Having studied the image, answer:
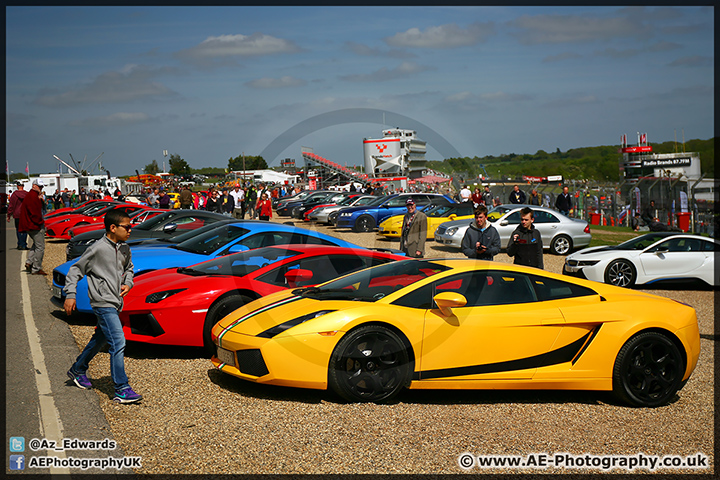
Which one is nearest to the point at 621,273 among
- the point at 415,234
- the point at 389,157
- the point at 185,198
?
the point at 415,234

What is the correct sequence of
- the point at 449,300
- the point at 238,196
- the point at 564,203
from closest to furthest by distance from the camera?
1. the point at 449,300
2. the point at 564,203
3. the point at 238,196

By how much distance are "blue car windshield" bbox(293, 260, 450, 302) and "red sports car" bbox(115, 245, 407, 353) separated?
93cm

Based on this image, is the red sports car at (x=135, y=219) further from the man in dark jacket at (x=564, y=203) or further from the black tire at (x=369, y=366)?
the man in dark jacket at (x=564, y=203)

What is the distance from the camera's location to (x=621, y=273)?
42.9 feet

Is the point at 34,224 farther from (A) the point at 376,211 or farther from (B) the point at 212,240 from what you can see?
(A) the point at 376,211

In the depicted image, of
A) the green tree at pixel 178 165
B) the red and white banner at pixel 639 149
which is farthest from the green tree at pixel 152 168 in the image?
the red and white banner at pixel 639 149

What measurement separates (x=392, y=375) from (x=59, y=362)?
3.72 metres

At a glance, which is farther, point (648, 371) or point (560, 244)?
point (560, 244)

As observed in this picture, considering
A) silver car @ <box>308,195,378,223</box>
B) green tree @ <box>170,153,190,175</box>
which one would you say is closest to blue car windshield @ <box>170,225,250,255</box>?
silver car @ <box>308,195,378,223</box>

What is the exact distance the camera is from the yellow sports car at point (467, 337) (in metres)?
5.25

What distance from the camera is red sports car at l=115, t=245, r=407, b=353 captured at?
6633 millimetres

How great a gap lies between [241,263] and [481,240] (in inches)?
152

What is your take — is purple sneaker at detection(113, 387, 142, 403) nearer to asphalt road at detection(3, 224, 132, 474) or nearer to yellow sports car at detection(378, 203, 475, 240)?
asphalt road at detection(3, 224, 132, 474)

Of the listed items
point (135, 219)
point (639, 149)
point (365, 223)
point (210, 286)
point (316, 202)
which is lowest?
point (210, 286)
